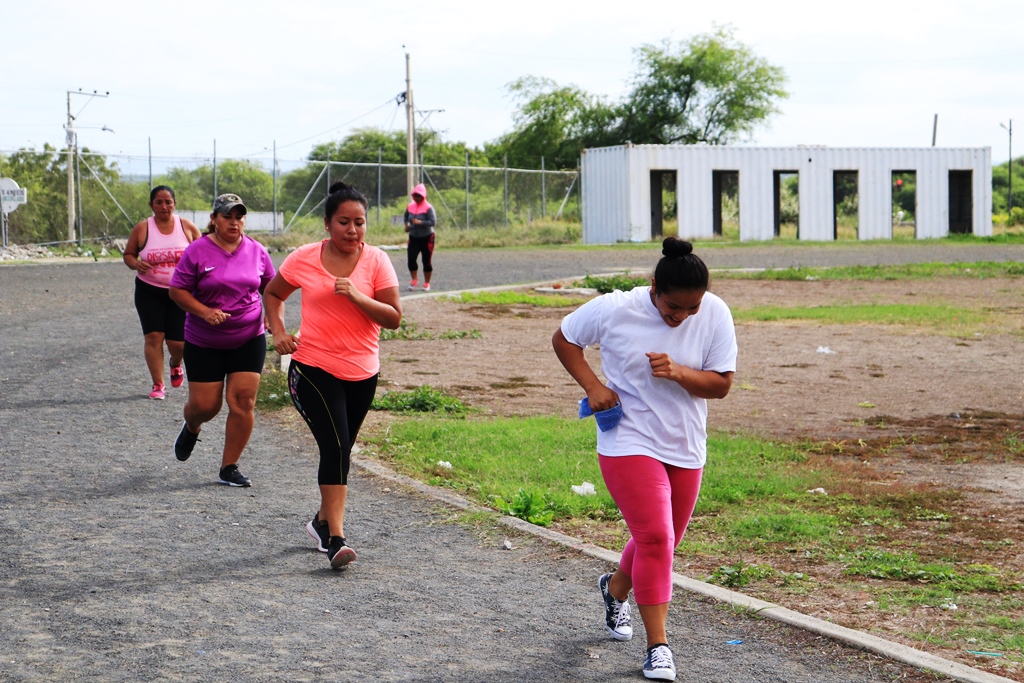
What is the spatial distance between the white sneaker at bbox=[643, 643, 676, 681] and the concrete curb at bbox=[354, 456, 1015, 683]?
77cm

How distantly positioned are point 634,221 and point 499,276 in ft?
60.5

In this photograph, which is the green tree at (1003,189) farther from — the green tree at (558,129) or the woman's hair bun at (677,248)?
the woman's hair bun at (677,248)

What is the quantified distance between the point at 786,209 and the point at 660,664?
6307 centimetres

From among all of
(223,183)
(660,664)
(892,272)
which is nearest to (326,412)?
(660,664)

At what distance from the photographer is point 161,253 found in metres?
9.69

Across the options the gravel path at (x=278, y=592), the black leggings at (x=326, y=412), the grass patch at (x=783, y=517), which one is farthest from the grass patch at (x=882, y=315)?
the black leggings at (x=326, y=412)

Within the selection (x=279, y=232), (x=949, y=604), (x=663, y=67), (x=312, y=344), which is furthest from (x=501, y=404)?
(x=663, y=67)

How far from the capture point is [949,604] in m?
5.06

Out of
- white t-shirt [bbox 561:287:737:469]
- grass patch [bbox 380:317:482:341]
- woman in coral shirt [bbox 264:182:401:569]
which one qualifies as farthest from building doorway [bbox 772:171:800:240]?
white t-shirt [bbox 561:287:737:469]

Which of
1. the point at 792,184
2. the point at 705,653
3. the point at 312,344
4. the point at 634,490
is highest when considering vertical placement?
the point at 792,184

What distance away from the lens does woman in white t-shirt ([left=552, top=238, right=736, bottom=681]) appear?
13.9 ft

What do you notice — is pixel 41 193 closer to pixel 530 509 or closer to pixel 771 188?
pixel 771 188

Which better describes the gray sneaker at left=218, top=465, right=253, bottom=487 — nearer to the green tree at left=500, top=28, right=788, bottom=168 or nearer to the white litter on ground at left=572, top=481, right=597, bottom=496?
the white litter on ground at left=572, top=481, right=597, bottom=496

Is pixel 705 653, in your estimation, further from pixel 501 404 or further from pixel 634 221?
pixel 634 221
